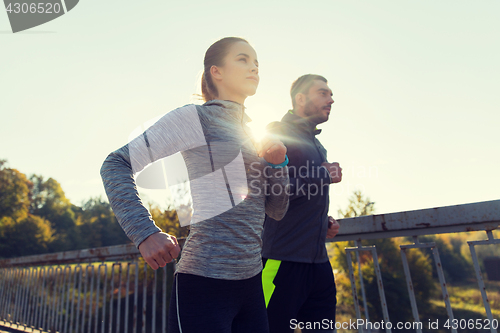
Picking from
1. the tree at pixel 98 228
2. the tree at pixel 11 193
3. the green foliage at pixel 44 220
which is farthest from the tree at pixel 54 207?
the tree at pixel 11 193

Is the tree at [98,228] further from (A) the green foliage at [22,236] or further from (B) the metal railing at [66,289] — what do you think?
(B) the metal railing at [66,289]

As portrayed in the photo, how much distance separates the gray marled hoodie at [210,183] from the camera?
1018 millimetres

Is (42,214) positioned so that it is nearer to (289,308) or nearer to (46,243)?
(46,243)

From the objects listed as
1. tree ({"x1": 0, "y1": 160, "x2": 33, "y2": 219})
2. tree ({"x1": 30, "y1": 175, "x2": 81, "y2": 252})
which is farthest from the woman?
tree ({"x1": 30, "y1": 175, "x2": 81, "y2": 252})

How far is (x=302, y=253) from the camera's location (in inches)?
72.1

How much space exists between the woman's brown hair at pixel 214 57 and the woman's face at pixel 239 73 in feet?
0.09

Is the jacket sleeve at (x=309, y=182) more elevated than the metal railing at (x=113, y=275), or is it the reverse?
the jacket sleeve at (x=309, y=182)

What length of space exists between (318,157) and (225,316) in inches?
55.8

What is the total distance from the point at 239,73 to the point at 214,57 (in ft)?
0.58

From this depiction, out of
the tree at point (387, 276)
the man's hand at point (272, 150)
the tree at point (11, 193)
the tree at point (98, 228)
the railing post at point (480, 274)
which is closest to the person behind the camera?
the man's hand at point (272, 150)

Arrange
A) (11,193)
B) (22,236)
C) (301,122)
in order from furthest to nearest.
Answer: (11,193)
(22,236)
(301,122)

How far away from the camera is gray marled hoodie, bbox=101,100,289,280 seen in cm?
102

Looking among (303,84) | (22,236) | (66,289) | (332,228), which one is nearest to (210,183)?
(332,228)

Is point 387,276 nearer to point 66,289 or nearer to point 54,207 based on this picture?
point 66,289
